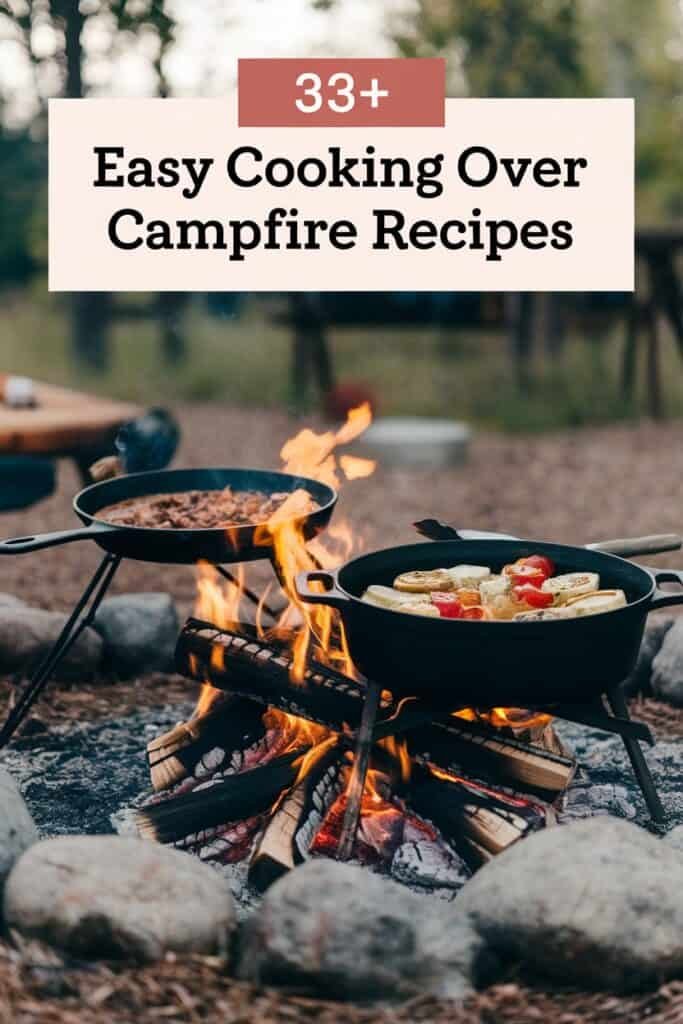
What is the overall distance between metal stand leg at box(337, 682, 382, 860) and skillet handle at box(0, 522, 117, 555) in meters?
0.88

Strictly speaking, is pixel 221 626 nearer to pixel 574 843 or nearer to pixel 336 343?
pixel 574 843

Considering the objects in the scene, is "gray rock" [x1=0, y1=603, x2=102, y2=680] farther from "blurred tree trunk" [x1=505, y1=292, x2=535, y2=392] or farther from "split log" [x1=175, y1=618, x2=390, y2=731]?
"blurred tree trunk" [x1=505, y1=292, x2=535, y2=392]

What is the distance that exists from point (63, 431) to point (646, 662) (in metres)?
2.73

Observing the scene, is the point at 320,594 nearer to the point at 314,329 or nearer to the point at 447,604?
the point at 447,604

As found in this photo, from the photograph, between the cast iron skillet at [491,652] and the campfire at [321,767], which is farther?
the campfire at [321,767]

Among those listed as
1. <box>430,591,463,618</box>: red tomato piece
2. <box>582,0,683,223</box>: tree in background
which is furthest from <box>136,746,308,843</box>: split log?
<box>582,0,683,223</box>: tree in background

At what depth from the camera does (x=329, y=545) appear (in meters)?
7.61

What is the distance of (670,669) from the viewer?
15.6 ft

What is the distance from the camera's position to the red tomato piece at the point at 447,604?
132 inches

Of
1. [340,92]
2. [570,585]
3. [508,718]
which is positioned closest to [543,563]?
[570,585]

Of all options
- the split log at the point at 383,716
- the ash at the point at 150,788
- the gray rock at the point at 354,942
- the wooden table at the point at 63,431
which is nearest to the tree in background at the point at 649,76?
the wooden table at the point at 63,431

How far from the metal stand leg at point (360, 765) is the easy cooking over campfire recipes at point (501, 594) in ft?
0.83

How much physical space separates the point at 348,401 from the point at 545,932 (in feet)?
28.1

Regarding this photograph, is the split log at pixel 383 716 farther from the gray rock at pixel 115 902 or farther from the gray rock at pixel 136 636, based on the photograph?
the gray rock at pixel 136 636
